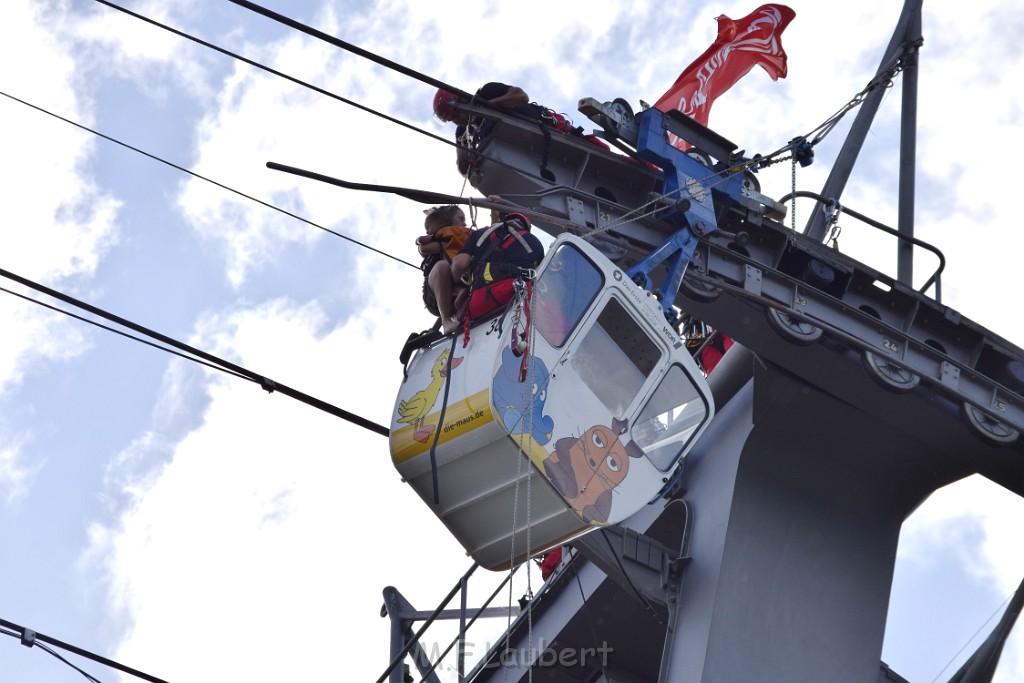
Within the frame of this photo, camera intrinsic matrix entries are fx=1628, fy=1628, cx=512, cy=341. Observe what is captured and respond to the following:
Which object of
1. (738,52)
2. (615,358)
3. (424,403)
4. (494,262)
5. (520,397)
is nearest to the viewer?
(520,397)

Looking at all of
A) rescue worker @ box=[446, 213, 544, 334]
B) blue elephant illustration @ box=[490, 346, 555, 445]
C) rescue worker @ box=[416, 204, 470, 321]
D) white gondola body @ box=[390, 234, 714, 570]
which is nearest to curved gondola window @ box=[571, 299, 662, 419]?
white gondola body @ box=[390, 234, 714, 570]

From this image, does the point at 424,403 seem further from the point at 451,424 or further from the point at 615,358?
the point at 615,358

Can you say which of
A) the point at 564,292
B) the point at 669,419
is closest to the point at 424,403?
the point at 564,292

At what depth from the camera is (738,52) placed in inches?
567

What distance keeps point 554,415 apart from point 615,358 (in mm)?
760

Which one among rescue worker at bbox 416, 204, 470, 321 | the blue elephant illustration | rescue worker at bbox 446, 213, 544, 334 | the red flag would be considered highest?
the red flag

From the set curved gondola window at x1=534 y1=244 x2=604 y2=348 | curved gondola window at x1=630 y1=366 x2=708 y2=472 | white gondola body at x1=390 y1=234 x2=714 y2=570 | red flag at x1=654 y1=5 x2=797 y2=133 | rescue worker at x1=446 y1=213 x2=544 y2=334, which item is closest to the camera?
white gondola body at x1=390 y1=234 x2=714 y2=570

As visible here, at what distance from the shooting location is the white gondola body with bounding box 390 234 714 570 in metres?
9.84

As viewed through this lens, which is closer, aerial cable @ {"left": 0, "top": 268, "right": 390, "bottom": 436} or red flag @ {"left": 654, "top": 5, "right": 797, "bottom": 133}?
aerial cable @ {"left": 0, "top": 268, "right": 390, "bottom": 436}

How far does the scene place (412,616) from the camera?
17.0 meters

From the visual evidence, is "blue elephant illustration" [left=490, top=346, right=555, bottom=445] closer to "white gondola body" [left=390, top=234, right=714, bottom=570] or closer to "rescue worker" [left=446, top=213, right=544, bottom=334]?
"white gondola body" [left=390, top=234, right=714, bottom=570]

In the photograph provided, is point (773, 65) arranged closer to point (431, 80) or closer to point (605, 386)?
point (431, 80)

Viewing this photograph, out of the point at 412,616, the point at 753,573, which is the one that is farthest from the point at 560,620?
the point at 753,573

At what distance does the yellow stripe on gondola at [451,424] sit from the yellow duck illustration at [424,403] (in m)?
0.04
